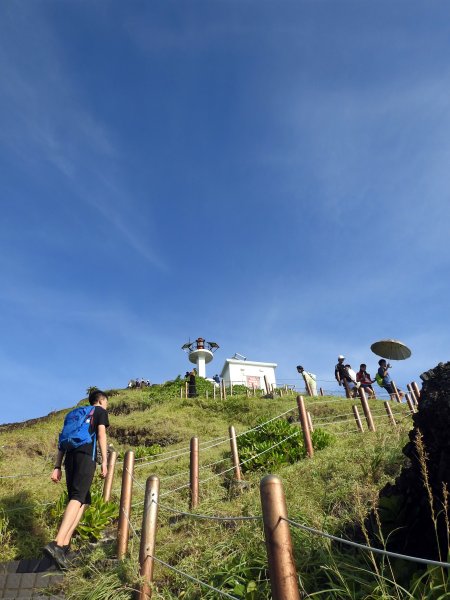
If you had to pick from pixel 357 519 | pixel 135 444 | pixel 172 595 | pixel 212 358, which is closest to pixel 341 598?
pixel 357 519

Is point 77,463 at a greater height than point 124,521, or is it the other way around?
point 77,463

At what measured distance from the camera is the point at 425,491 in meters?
3.09

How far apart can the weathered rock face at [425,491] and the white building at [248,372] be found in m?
30.1

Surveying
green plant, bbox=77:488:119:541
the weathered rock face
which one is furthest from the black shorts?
the weathered rock face

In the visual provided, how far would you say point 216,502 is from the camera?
669 centimetres

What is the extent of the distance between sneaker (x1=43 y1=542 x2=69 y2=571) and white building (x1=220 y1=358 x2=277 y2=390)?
2883 cm

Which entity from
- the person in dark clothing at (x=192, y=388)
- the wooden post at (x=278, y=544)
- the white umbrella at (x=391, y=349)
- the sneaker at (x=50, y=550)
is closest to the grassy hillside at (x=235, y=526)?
the sneaker at (x=50, y=550)

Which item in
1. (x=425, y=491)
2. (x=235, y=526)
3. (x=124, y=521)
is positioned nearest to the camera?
(x=425, y=491)

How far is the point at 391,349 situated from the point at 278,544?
1655 cm

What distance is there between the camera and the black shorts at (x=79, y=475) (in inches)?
184

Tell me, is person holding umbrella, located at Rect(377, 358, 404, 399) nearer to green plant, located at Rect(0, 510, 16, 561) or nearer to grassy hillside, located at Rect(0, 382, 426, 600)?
grassy hillside, located at Rect(0, 382, 426, 600)

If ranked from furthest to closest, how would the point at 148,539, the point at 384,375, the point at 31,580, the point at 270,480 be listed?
the point at 384,375, the point at 31,580, the point at 148,539, the point at 270,480

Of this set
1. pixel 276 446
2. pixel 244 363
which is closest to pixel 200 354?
pixel 244 363

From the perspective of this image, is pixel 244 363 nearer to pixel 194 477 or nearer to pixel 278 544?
pixel 194 477
